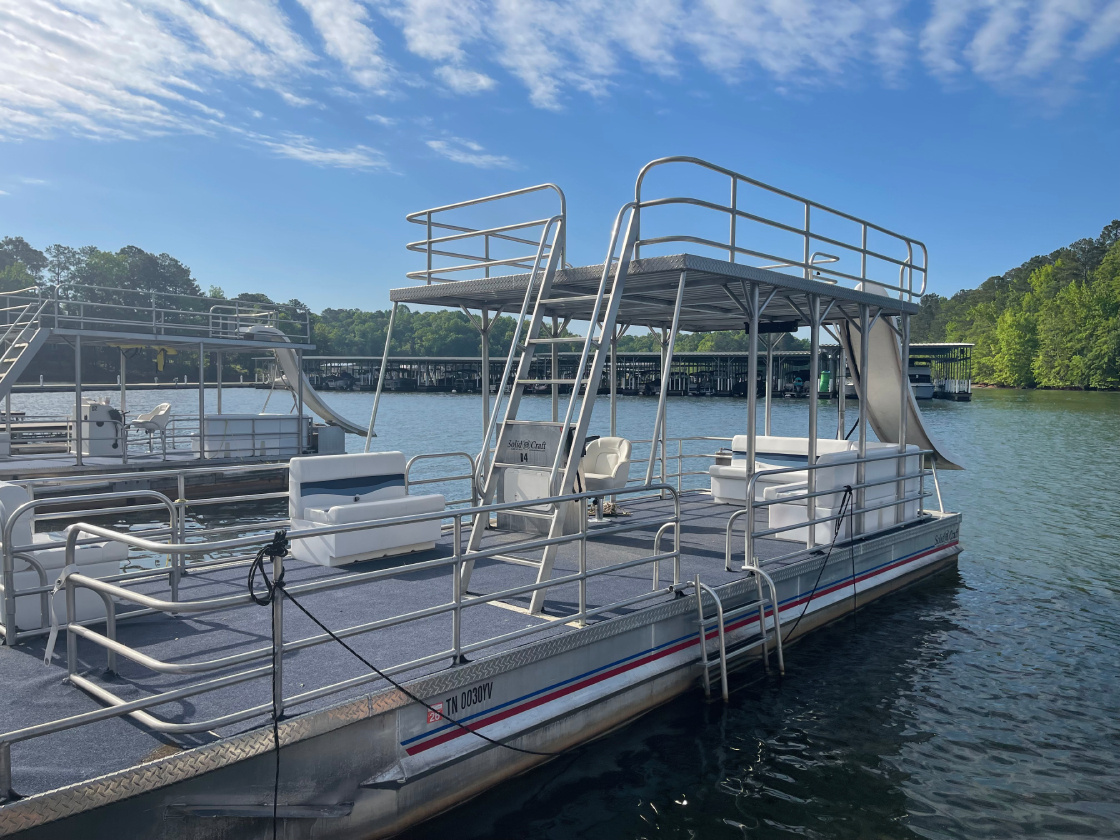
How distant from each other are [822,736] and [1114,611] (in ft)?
21.7

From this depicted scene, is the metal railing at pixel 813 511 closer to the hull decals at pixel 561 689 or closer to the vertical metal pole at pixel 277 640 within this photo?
the hull decals at pixel 561 689

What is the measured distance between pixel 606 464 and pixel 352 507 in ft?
15.6

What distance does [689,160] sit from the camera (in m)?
7.56

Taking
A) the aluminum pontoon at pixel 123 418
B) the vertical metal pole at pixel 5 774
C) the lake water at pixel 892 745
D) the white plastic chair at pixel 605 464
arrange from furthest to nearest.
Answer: the aluminum pontoon at pixel 123 418, the white plastic chair at pixel 605 464, the lake water at pixel 892 745, the vertical metal pole at pixel 5 774

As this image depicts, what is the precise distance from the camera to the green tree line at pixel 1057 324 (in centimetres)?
9381

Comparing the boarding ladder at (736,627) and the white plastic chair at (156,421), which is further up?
the white plastic chair at (156,421)

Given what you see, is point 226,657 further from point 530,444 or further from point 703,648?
point 703,648

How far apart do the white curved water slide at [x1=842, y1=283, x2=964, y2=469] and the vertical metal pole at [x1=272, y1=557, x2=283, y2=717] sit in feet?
29.5

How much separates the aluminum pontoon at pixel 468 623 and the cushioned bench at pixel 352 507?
0.22 metres

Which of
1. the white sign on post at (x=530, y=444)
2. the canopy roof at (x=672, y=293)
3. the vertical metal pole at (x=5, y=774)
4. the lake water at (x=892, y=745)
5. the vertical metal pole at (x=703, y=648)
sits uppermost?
the canopy roof at (x=672, y=293)

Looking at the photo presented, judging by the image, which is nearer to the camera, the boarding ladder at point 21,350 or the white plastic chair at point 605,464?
the white plastic chair at point 605,464

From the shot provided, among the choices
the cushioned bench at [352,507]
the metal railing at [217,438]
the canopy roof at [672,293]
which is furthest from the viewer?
the metal railing at [217,438]

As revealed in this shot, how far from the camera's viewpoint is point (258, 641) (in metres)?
5.86

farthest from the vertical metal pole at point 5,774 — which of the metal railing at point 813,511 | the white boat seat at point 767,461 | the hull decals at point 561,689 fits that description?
the white boat seat at point 767,461
